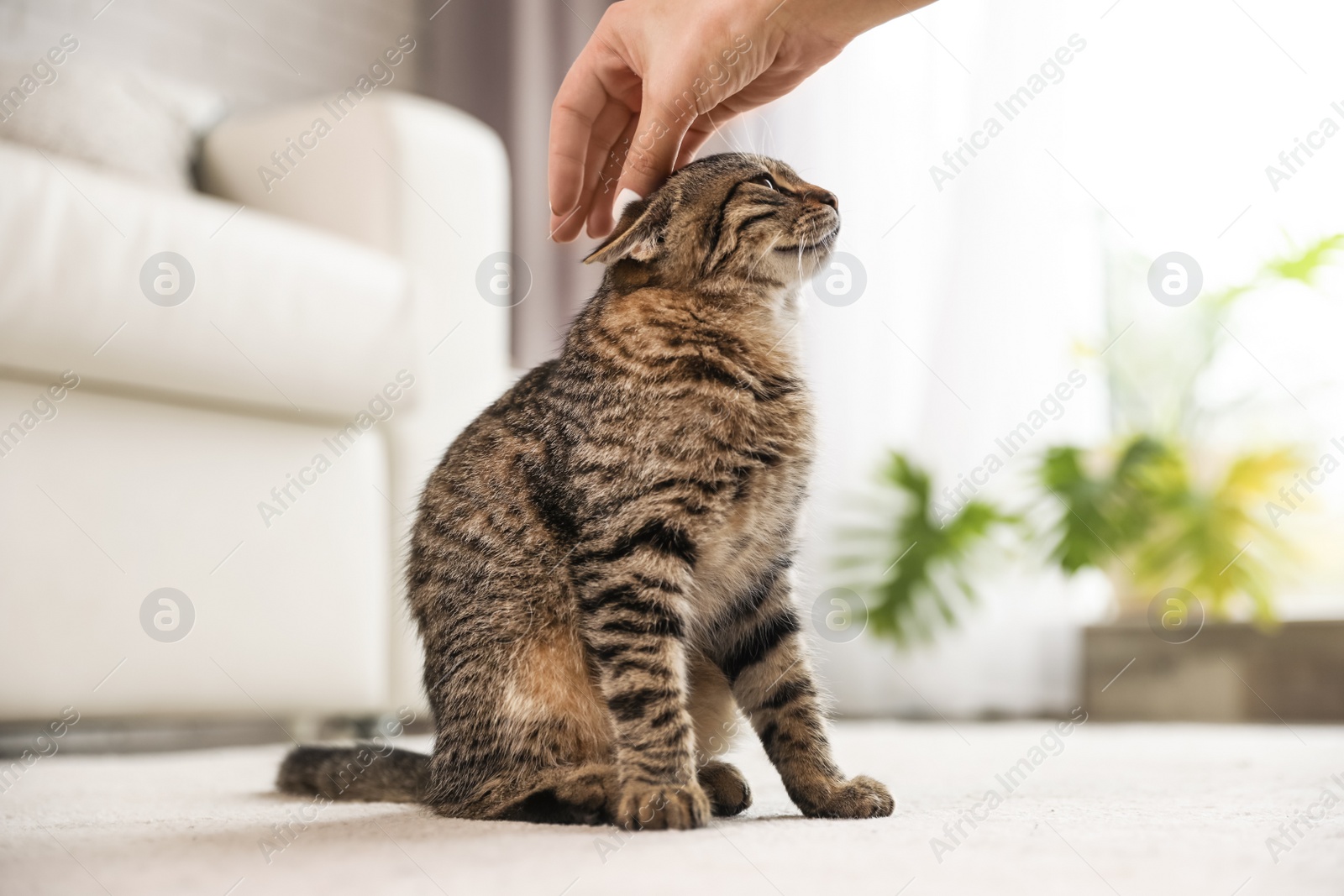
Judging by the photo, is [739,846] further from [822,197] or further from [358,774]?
[822,197]

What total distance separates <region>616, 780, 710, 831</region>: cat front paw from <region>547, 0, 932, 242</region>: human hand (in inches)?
29.8

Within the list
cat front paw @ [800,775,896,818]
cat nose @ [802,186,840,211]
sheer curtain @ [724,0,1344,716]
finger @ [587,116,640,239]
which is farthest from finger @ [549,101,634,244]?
sheer curtain @ [724,0,1344,716]

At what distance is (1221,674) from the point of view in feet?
8.98

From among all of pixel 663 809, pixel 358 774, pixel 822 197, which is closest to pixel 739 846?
pixel 663 809

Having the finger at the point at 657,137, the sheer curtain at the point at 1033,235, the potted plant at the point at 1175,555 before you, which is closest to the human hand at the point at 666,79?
the finger at the point at 657,137

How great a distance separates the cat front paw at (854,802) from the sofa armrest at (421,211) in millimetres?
1213

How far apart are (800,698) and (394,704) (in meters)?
1.15

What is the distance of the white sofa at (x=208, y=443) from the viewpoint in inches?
64.1

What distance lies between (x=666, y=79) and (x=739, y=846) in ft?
2.85

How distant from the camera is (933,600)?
2961mm

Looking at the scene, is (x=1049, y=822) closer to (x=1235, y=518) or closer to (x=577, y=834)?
(x=577, y=834)

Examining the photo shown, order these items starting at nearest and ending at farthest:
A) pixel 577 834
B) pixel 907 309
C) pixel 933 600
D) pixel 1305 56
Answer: pixel 577 834
pixel 1305 56
pixel 933 600
pixel 907 309

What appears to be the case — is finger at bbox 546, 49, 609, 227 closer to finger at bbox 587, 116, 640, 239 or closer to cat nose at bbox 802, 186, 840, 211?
finger at bbox 587, 116, 640, 239

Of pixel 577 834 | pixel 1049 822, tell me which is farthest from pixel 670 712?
Answer: pixel 1049 822
